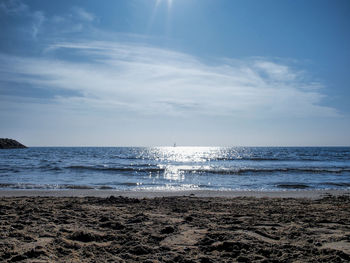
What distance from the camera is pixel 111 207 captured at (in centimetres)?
698

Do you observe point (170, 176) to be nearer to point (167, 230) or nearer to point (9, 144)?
point (167, 230)

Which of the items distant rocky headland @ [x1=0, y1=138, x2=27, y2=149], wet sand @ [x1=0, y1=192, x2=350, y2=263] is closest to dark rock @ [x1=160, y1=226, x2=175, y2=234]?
wet sand @ [x1=0, y1=192, x2=350, y2=263]

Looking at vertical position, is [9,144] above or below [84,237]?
above

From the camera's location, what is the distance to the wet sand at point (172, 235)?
11.5ft

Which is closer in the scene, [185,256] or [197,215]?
[185,256]

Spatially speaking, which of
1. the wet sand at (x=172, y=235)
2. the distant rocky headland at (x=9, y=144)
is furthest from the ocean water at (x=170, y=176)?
the distant rocky headland at (x=9, y=144)

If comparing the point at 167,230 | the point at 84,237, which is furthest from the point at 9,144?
the point at 167,230

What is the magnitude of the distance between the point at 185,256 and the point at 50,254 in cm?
184

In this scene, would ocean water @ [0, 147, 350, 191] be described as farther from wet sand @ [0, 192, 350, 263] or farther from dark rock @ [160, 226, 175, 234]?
dark rock @ [160, 226, 175, 234]

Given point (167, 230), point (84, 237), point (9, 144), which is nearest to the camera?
point (84, 237)

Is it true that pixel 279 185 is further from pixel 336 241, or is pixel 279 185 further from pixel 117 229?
pixel 117 229

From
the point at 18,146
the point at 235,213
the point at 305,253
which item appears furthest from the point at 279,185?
the point at 18,146

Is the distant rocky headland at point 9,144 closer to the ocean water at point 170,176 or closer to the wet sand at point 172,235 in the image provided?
the ocean water at point 170,176

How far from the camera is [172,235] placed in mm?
4434
